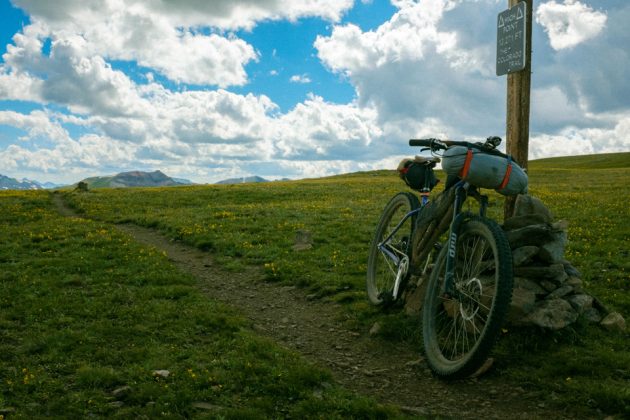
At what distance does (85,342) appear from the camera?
821 centimetres

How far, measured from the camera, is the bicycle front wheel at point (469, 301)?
18.7 feet

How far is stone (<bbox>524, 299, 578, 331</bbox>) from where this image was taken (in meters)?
7.19

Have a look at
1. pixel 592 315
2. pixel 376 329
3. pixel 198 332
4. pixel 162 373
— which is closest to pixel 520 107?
pixel 592 315

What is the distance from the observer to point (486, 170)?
6.61m

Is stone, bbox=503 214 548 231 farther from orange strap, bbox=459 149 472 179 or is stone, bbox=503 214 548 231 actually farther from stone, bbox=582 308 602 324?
orange strap, bbox=459 149 472 179

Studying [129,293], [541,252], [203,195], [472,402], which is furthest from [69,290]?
[203,195]

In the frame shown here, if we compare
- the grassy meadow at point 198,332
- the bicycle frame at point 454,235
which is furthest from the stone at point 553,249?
the bicycle frame at point 454,235

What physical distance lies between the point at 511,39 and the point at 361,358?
6629 mm

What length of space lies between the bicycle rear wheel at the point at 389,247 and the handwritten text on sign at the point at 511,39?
10.2 feet

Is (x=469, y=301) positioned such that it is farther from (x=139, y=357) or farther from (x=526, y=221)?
(x=139, y=357)

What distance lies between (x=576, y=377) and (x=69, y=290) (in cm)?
1078

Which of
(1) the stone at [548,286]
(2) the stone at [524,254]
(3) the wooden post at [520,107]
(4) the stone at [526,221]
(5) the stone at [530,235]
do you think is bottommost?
(1) the stone at [548,286]

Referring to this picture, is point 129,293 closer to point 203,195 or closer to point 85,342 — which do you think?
point 85,342

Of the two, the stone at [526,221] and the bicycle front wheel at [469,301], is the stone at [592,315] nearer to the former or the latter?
the stone at [526,221]
